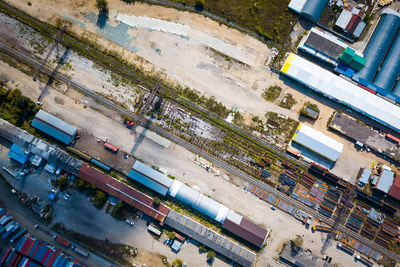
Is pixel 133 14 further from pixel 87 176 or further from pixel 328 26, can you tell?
pixel 328 26

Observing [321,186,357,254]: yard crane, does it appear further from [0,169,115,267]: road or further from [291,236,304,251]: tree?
[0,169,115,267]: road

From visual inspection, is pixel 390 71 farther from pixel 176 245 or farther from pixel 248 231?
pixel 176 245

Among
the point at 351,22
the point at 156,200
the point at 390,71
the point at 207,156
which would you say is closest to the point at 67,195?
the point at 156,200

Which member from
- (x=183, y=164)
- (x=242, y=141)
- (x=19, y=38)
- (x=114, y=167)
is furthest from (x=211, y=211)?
(x=19, y=38)

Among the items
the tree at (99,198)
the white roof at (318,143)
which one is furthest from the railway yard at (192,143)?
the tree at (99,198)

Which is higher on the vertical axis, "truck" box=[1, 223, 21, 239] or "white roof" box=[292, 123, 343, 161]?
"white roof" box=[292, 123, 343, 161]

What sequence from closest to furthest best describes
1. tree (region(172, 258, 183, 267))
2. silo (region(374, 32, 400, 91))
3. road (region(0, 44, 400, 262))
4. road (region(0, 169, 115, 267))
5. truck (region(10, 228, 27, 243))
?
truck (region(10, 228, 27, 243)), road (region(0, 169, 115, 267)), tree (region(172, 258, 183, 267)), road (region(0, 44, 400, 262)), silo (region(374, 32, 400, 91))

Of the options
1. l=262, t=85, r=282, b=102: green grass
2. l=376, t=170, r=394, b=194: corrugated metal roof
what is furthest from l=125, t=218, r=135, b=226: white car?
l=376, t=170, r=394, b=194: corrugated metal roof
